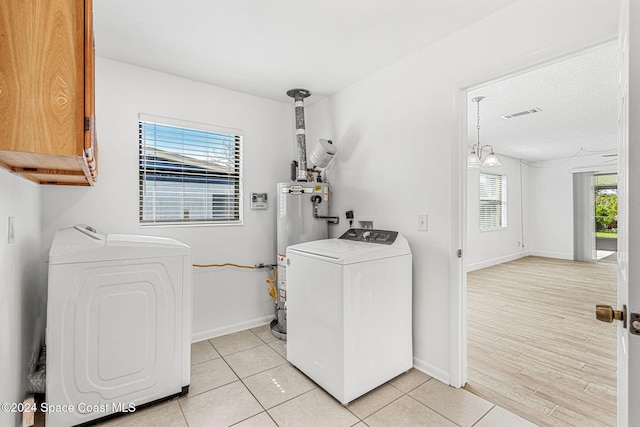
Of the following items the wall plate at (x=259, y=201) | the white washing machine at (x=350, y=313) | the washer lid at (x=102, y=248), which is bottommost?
the white washing machine at (x=350, y=313)

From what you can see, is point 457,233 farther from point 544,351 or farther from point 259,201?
point 259,201

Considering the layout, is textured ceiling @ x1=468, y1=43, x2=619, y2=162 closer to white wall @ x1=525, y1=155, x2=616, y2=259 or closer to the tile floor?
white wall @ x1=525, y1=155, x2=616, y2=259

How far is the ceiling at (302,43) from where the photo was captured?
5.90 ft

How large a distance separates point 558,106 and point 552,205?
470 cm

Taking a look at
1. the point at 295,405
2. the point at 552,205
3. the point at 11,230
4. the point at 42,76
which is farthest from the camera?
the point at 552,205

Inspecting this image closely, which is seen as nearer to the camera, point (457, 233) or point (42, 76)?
point (42, 76)

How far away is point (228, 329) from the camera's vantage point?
292 centimetres

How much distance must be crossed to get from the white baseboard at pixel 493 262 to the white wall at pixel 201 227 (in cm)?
438

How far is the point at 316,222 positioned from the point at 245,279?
93 centimetres

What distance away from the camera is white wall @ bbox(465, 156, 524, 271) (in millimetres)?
5766

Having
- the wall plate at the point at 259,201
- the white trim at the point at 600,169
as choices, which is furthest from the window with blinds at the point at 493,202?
the wall plate at the point at 259,201

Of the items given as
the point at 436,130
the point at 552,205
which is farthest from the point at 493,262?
the point at 436,130

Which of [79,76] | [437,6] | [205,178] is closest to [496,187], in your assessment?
[437,6]

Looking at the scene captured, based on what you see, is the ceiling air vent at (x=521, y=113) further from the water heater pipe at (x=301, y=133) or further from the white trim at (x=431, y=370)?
the white trim at (x=431, y=370)
